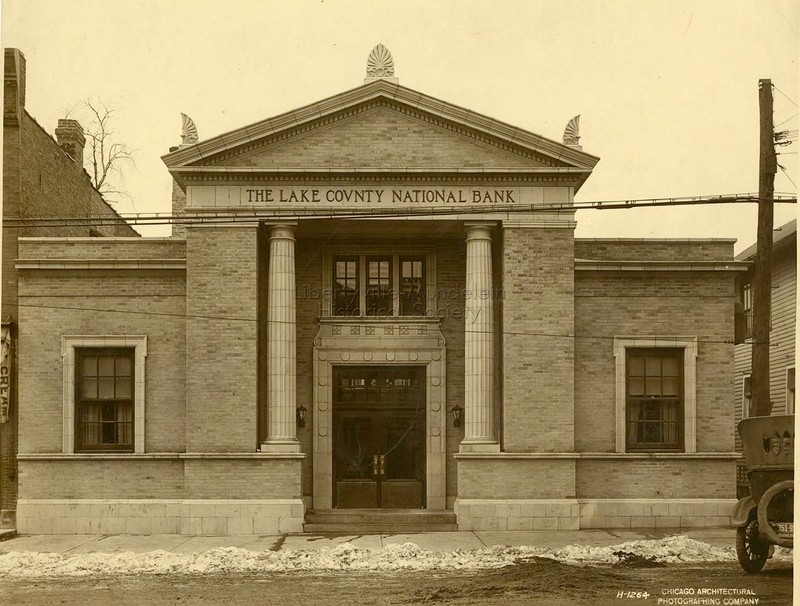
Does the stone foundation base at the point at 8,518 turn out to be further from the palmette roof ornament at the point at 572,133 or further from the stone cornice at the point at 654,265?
the palmette roof ornament at the point at 572,133

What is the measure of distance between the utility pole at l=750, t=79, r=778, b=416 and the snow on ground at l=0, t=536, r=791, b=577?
348 cm

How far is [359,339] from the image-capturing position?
1977 cm

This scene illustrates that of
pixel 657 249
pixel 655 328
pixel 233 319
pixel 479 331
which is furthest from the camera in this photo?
pixel 657 249

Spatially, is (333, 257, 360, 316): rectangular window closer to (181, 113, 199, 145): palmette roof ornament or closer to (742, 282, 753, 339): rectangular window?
(181, 113, 199, 145): palmette roof ornament

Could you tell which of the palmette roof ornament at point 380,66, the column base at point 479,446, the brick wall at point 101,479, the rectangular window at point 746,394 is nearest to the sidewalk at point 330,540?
the brick wall at point 101,479

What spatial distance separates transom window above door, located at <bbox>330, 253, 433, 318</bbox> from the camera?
782 inches

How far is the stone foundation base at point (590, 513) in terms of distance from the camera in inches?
697

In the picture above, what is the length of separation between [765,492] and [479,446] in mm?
6478

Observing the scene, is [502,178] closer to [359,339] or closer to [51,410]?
[359,339]

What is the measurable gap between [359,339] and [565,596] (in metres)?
8.93

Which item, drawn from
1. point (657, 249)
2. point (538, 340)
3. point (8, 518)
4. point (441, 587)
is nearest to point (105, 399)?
point (8, 518)

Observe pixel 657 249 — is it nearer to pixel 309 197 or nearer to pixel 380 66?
pixel 380 66

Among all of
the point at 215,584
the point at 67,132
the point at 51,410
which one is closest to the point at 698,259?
the point at 215,584

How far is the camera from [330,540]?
655 inches
